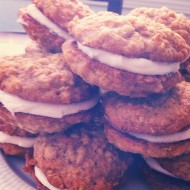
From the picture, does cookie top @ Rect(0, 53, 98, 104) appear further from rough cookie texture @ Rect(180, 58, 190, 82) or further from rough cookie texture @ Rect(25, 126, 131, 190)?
rough cookie texture @ Rect(180, 58, 190, 82)

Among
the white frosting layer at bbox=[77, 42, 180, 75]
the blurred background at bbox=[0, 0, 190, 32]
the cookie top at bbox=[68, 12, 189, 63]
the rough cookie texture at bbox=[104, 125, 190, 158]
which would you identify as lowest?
the blurred background at bbox=[0, 0, 190, 32]

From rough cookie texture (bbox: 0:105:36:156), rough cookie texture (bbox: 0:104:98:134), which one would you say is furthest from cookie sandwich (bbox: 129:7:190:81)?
rough cookie texture (bbox: 0:105:36:156)

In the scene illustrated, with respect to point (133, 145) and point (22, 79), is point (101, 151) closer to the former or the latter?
point (133, 145)

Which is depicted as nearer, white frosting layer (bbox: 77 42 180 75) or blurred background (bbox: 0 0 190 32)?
white frosting layer (bbox: 77 42 180 75)

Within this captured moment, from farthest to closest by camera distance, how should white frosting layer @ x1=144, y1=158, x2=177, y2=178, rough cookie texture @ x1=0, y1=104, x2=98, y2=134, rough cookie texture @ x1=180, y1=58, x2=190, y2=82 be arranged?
rough cookie texture @ x1=180, y1=58, x2=190, y2=82 → white frosting layer @ x1=144, y1=158, x2=177, y2=178 → rough cookie texture @ x1=0, y1=104, x2=98, y2=134

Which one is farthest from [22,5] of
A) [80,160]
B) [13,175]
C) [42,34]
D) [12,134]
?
[80,160]

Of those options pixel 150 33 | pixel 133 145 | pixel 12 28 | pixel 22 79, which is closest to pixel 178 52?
pixel 150 33
